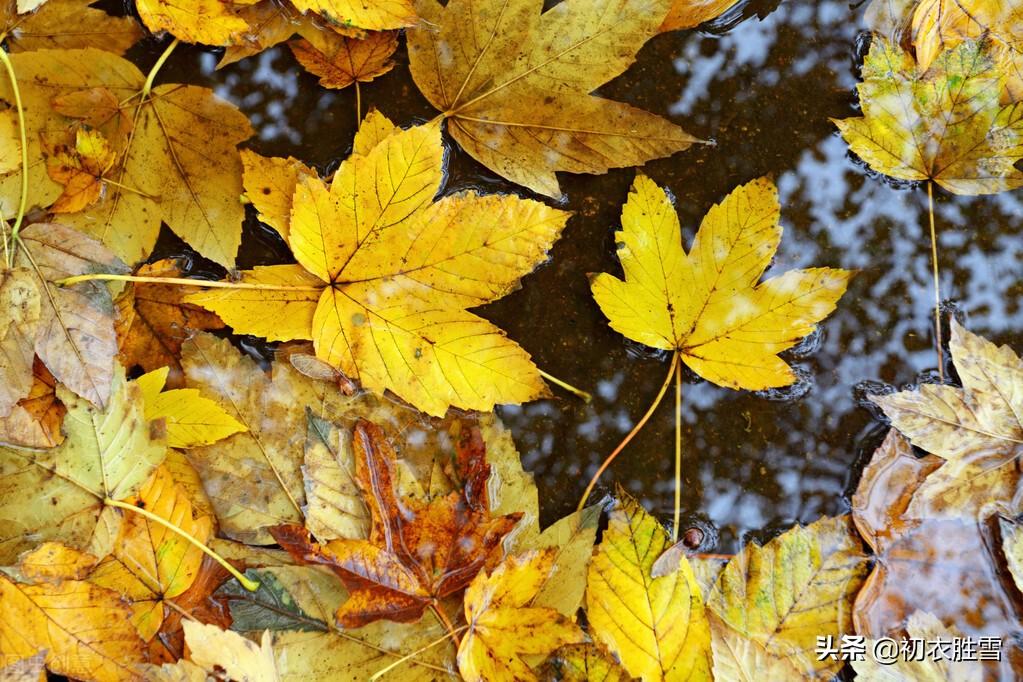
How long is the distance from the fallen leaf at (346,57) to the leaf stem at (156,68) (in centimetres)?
20

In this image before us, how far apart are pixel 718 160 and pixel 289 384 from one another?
31.4 inches

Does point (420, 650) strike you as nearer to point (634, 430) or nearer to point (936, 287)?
point (634, 430)

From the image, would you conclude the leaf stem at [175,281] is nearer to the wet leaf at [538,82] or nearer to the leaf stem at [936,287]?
the wet leaf at [538,82]

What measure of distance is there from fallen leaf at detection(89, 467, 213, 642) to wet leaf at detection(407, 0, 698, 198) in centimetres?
74

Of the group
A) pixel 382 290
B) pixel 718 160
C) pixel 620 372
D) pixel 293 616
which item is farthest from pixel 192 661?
pixel 718 160

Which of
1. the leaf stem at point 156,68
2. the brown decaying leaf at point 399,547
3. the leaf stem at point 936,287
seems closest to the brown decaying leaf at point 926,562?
the leaf stem at point 936,287

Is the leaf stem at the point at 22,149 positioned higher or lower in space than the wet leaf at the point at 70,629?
higher

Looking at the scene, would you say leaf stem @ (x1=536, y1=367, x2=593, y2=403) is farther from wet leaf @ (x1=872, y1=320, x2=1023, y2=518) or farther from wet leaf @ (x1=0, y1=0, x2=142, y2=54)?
wet leaf @ (x1=0, y1=0, x2=142, y2=54)

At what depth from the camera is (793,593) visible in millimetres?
1182

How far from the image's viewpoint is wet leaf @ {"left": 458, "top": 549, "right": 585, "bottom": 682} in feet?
3.71

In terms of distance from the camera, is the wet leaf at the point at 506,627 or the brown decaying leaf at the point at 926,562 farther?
the brown decaying leaf at the point at 926,562

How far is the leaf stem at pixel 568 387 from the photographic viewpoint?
1.27 meters

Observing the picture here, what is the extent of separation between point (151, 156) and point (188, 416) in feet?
1.38

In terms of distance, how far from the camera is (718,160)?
131 centimetres
